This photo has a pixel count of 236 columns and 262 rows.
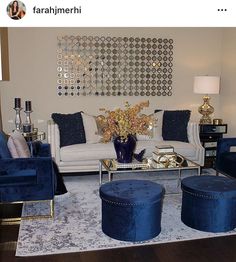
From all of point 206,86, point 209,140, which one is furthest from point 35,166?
point 206,86

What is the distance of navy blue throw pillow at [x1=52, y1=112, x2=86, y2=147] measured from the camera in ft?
16.4

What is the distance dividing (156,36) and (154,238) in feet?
12.1

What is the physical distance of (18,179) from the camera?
340 centimetres

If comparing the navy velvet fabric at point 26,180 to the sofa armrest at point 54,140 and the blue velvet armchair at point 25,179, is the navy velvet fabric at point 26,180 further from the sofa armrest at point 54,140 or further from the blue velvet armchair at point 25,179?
the sofa armrest at point 54,140

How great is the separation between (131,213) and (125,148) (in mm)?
1273

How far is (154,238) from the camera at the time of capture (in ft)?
10.1

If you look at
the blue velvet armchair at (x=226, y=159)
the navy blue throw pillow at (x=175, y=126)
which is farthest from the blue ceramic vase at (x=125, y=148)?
the navy blue throw pillow at (x=175, y=126)

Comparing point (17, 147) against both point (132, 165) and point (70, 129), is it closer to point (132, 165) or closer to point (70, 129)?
point (132, 165)

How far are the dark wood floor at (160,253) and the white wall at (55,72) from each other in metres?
2.93

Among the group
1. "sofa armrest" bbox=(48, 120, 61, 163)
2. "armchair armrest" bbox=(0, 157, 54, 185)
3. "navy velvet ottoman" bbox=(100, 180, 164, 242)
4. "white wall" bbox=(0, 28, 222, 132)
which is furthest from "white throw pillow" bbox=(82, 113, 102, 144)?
"navy velvet ottoman" bbox=(100, 180, 164, 242)

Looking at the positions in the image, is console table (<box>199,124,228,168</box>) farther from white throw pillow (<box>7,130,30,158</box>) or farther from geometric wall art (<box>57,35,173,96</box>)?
white throw pillow (<box>7,130,30,158</box>)

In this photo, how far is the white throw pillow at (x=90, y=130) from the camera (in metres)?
5.15
